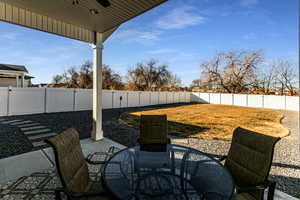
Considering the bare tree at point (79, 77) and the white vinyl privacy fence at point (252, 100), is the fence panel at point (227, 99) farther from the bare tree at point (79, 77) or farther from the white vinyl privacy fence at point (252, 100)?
the bare tree at point (79, 77)

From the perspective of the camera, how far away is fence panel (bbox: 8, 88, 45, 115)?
24.2 ft

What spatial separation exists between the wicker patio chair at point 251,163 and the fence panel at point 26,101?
9.58 m

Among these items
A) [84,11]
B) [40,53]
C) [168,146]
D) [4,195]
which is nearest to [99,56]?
[84,11]

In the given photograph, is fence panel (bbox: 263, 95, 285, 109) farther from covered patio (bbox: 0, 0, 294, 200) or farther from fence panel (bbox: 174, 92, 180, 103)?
covered patio (bbox: 0, 0, 294, 200)

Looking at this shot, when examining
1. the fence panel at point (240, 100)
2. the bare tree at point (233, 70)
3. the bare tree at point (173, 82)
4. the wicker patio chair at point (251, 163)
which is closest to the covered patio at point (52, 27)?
the wicker patio chair at point (251, 163)

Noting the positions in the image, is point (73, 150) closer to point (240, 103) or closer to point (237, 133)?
point (237, 133)

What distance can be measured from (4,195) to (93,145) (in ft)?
6.10

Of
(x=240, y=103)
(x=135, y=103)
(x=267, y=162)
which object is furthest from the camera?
(x=240, y=103)

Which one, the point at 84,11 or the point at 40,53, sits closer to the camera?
the point at 84,11

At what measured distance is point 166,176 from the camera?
1.69 m

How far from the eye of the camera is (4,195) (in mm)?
1846

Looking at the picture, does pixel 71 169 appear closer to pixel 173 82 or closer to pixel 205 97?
pixel 205 97

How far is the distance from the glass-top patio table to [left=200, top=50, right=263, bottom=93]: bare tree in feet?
68.5

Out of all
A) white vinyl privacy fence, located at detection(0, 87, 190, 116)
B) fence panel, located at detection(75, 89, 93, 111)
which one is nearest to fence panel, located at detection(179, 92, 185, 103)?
white vinyl privacy fence, located at detection(0, 87, 190, 116)
